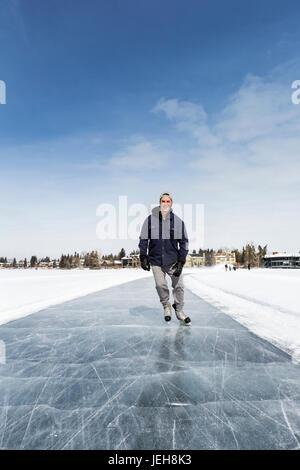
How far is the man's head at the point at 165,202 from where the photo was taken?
4809 millimetres

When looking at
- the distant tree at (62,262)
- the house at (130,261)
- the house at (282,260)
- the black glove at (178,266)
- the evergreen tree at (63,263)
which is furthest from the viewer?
the house at (130,261)

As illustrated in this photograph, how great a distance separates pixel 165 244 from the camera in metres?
4.88

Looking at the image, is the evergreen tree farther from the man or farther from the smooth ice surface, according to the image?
the smooth ice surface

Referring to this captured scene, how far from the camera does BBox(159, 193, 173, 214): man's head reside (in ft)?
15.8

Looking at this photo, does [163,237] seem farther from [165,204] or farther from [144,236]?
[165,204]

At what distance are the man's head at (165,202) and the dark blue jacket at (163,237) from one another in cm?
9

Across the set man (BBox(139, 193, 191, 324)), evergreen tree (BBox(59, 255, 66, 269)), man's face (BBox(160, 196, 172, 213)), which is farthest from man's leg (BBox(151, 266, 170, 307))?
evergreen tree (BBox(59, 255, 66, 269))

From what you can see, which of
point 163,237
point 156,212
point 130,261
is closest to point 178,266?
point 163,237

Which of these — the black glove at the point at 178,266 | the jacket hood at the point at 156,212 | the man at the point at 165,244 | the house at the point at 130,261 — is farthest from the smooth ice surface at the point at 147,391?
the house at the point at 130,261

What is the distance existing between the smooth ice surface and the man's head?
2.02m

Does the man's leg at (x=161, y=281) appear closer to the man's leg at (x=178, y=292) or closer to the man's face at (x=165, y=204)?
the man's leg at (x=178, y=292)

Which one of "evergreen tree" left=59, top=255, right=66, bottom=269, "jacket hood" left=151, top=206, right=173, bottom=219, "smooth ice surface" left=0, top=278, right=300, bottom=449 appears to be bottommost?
"evergreen tree" left=59, top=255, right=66, bottom=269

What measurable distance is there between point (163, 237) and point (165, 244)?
128mm
